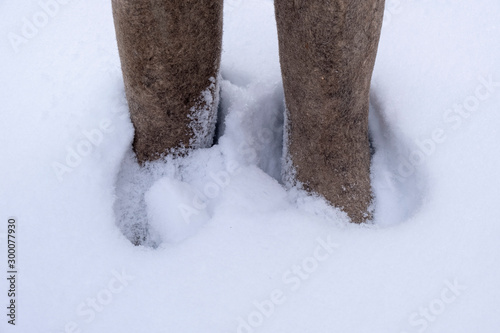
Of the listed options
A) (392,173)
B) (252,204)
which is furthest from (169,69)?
(392,173)

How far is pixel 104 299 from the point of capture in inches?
31.9

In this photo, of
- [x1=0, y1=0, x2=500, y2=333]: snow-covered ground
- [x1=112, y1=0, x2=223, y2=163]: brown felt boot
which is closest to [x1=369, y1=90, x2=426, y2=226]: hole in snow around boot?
[x1=0, y1=0, x2=500, y2=333]: snow-covered ground

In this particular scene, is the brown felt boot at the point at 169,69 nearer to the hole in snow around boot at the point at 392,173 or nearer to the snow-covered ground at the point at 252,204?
the snow-covered ground at the point at 252,204

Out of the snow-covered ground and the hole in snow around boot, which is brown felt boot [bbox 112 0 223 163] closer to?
the snow-covered ground

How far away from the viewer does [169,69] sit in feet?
2.91

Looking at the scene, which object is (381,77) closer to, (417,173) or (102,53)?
(417,173)

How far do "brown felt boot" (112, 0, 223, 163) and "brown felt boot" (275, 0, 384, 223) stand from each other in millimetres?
135

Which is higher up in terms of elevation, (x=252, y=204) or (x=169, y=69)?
(x=169, y=69)

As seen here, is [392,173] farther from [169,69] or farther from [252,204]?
[169,69]

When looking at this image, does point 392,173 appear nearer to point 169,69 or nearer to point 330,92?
point 330,92

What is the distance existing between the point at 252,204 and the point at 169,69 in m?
0.27

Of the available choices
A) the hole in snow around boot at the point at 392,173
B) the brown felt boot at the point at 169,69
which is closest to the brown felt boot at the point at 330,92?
the hole in snow around boot at the point at 392,173

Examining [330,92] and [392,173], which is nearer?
[330,92]

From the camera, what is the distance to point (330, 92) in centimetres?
86
